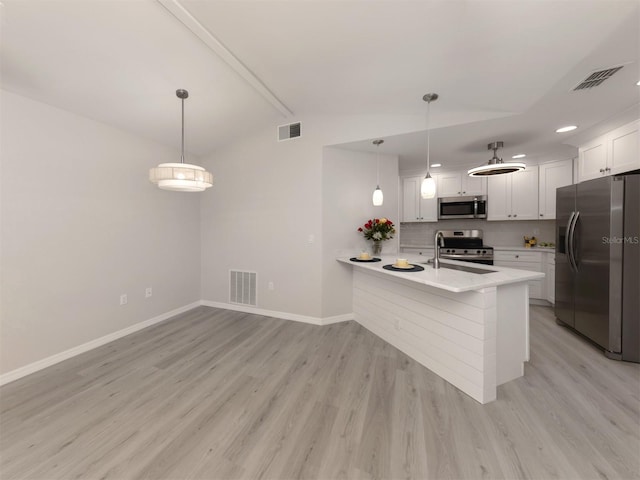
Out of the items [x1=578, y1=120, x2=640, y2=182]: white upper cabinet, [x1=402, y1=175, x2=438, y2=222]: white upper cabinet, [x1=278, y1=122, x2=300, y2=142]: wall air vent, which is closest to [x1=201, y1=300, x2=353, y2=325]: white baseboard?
[x1=278, y1=122, x2=300, y2=142]: wall air vent

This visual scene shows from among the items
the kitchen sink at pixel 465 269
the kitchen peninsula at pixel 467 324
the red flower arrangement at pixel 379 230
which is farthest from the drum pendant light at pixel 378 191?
the kitchen sink at pixel 465 269

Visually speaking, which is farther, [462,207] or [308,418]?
[462,207]

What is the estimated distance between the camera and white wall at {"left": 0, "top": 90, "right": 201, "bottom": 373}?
221 centimetres

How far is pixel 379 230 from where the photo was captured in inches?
137

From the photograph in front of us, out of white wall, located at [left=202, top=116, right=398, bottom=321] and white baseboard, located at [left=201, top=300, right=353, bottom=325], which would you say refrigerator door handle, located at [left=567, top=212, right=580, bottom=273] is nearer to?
white wall, located at [left=202, top=116, right=398, bottom=321]

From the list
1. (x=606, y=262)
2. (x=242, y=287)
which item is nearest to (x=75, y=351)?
(x=242, y=287)

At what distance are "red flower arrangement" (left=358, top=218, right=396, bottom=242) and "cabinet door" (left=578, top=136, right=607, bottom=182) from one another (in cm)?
253

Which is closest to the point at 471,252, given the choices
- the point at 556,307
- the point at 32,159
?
the point at 556,307

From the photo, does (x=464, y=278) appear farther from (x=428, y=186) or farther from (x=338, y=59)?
(x=338, y=59)

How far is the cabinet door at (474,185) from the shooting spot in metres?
4.63

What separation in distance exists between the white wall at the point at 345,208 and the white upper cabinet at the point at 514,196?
2.22 meters

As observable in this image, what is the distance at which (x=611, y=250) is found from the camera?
2.54 m

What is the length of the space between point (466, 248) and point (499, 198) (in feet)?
3.57

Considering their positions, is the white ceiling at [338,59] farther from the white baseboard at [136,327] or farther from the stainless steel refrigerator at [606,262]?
the white baseboard at [136,327]
